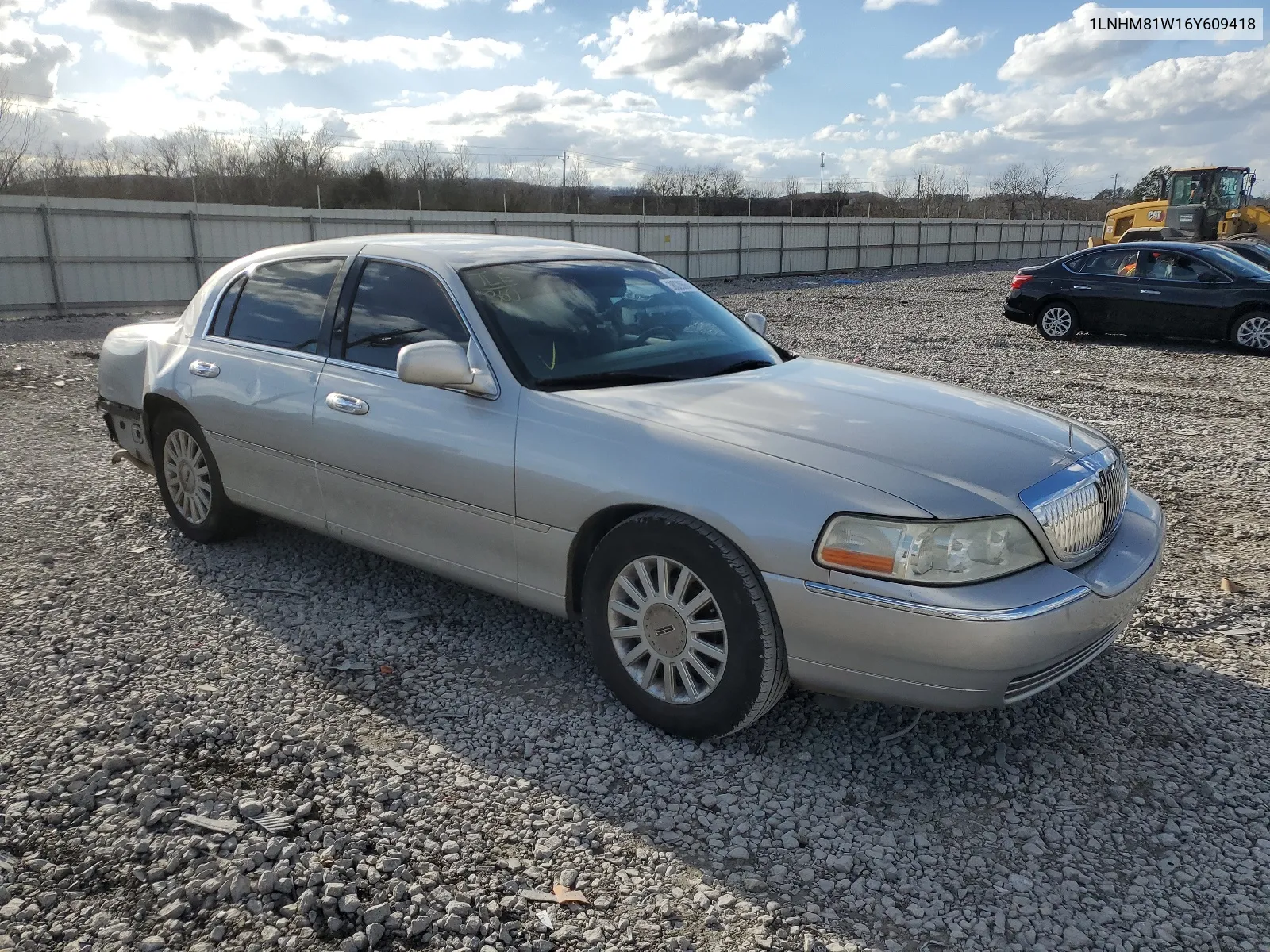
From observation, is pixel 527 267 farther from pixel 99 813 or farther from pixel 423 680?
pixel 99 813

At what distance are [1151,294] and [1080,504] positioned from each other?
1275 centimetres

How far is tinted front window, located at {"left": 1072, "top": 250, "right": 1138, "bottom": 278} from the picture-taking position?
1429cm

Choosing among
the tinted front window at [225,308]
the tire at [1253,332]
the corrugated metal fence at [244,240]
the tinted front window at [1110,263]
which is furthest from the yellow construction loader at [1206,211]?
the tinted front window at [225,308]

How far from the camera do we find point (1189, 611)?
4.49 meters

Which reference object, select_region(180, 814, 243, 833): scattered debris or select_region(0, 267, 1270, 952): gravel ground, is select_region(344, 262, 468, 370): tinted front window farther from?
select_region(180, 814, 243, 833): scattered debris

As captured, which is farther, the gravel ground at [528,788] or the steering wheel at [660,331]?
the steering wheel at [660,331]

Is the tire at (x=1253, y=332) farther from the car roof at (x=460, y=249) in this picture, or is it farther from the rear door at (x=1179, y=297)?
the car roof at (x=460, y=249)

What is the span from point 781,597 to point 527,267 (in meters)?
1.99

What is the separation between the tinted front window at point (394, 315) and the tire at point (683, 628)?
1.20m

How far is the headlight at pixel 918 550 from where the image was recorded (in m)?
2.79

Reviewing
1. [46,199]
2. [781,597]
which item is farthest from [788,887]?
[46,199]

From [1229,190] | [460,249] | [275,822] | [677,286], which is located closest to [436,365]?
[460,249]

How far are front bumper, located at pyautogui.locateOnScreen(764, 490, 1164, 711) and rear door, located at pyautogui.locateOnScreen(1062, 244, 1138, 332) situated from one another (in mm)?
13033

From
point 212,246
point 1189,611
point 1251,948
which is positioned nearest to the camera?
point 1251,948
